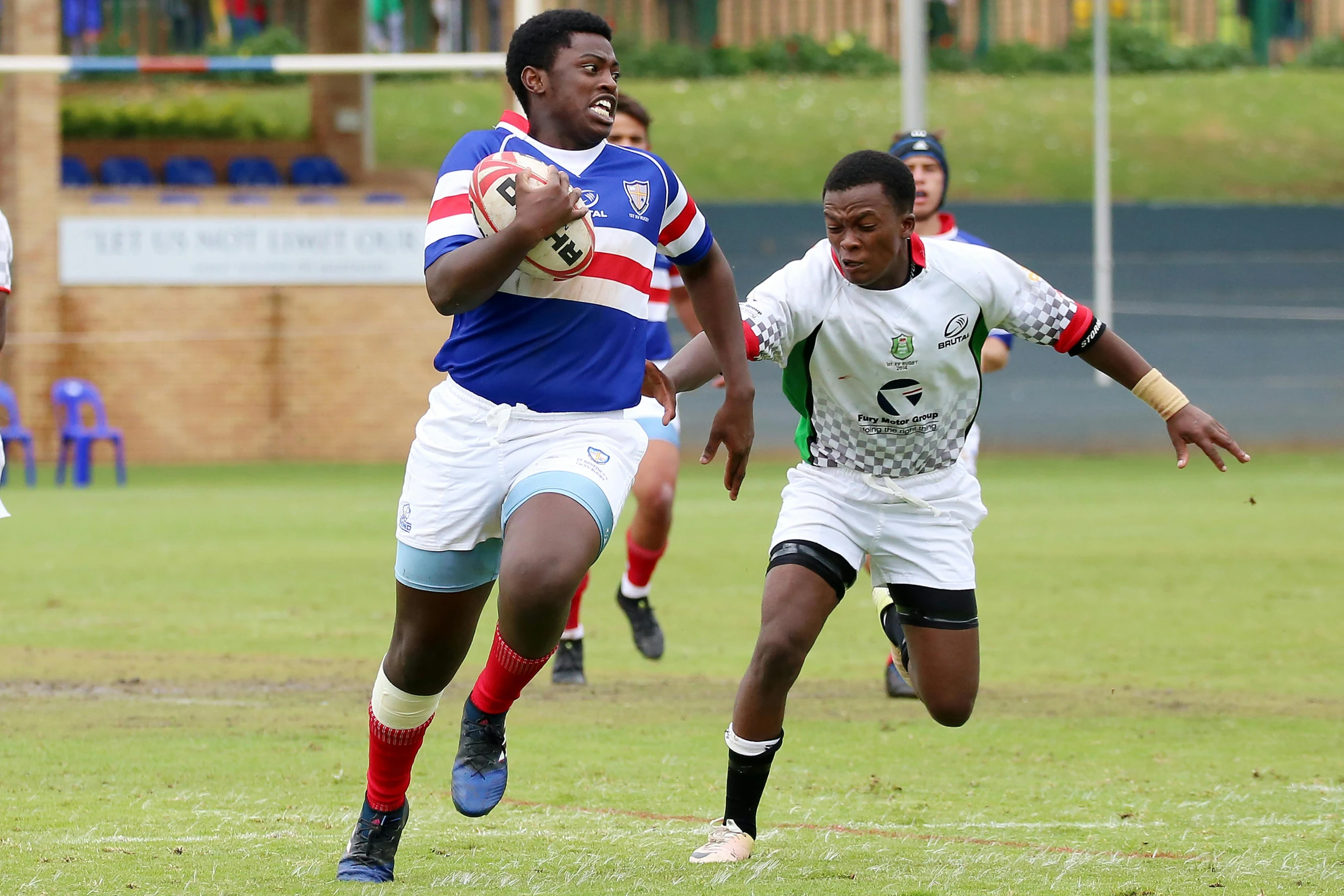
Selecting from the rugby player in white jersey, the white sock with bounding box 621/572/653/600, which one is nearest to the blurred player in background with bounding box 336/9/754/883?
the rugby player in white jersey

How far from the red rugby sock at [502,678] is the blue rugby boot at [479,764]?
3 cm

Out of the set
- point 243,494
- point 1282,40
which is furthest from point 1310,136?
point 243,494

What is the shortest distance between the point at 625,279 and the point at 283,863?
1.82 metres

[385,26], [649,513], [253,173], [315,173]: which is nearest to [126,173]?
[253,173]

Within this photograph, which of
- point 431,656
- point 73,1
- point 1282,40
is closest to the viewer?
point 431,656

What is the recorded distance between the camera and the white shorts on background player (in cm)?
473

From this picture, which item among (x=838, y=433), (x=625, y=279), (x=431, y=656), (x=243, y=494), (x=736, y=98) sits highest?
(x=736, y=98)

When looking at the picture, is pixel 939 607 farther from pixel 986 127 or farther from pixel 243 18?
pixel 986 127

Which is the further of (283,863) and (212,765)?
(212,765)

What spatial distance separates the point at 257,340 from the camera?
25328 millimetres

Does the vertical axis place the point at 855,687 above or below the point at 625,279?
below

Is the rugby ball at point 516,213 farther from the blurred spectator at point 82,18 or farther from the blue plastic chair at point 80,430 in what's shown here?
the blurred spectator at point 82,18

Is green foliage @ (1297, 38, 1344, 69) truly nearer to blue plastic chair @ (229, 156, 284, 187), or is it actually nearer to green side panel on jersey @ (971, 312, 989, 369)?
blue plastic chair @ (229, 156, 284, 187)

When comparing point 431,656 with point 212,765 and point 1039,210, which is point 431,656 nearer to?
point 212,765
